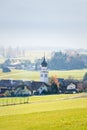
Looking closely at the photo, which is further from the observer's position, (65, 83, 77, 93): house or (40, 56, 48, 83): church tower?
(40, 56, 48, 83): church tower

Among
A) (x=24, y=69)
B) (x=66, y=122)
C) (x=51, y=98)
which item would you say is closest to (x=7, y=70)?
(x=24, y=69)

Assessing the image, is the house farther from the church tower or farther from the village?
the church tower

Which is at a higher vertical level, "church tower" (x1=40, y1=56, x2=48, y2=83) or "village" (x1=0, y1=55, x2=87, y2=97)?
"church tower" (x1=40, y1=56, x2=48, y2=83)

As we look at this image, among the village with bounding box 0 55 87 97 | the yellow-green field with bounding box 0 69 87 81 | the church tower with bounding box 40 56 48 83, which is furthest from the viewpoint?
the church tower with bounding box 40 56 48 83

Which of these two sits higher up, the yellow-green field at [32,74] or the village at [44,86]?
the yellow-green field at [32,74]

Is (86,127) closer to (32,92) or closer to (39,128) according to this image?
(39,128)

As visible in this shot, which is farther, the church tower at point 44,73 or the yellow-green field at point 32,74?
the church tower at point 44,73

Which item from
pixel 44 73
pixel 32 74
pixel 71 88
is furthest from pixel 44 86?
pixel 71 88

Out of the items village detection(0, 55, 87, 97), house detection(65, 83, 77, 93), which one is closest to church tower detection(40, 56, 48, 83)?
village detection(0, 55, 87, 97)

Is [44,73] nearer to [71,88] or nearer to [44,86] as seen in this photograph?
[44,86]

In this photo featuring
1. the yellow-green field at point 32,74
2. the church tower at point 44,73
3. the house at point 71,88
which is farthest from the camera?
the church tower at point 44,73

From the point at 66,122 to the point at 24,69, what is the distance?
28.7 ft

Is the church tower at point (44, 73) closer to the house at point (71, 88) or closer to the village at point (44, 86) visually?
the village at point (44, 86)

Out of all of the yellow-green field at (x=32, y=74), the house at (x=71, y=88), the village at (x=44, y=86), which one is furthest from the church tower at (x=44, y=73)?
the house at (x=71, y=88)
